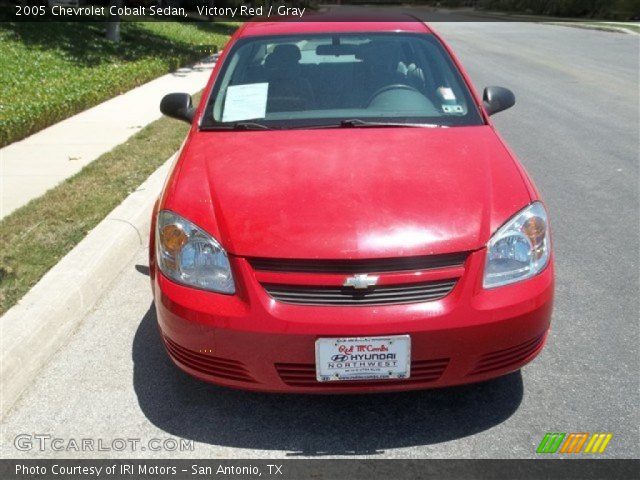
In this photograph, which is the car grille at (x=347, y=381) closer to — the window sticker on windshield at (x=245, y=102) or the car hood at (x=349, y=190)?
the car hood at (x=349, y=190)

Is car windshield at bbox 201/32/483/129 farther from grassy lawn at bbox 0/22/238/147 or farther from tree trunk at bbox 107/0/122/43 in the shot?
tree trunk at bbox 107/0/122/43

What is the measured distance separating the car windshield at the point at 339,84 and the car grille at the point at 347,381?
152 cm

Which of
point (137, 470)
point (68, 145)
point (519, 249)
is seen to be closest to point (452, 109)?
point (519, 249)

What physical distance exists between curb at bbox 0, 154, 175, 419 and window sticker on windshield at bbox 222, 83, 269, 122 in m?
1.27

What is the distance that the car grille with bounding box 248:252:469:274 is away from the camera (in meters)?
2.92

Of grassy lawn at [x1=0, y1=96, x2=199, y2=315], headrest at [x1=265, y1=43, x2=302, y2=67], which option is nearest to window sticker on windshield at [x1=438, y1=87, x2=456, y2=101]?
headrest at [x1=265, y1=43, x2=302, y2=67]

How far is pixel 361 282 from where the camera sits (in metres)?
2.90

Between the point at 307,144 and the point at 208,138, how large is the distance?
0.56 metres

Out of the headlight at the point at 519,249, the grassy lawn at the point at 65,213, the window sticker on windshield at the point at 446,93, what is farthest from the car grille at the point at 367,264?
the grassy lawn at the point at 65,213

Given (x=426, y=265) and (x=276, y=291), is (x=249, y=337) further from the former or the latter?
(x=426, y=265)

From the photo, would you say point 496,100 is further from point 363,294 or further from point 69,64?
point 69,64

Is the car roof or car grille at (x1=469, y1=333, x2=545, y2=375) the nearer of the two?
car grille at (x1=469, y1=333, x2=545, y2=375)

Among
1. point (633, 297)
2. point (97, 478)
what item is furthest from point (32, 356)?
point (633, 297)

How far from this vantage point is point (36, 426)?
3.26 m
